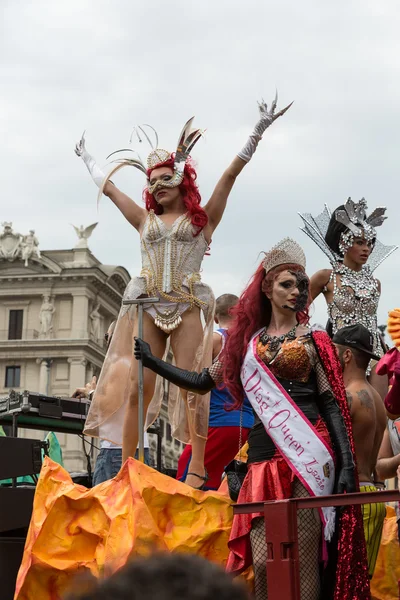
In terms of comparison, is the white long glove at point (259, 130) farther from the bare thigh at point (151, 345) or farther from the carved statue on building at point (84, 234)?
the carved statue on building at point (84, 234)

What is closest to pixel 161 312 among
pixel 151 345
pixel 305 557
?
pixel 151 345

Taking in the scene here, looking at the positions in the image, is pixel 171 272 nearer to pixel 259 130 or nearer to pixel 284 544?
pixel 259 130

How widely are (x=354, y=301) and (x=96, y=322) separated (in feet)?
160

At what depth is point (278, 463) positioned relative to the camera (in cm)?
468

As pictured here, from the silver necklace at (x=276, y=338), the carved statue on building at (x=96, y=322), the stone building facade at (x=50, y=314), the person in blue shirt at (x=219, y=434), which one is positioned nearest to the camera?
the silver necklace at (x=276, y=338)

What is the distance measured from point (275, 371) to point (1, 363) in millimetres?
51936

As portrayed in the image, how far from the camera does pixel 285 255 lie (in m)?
5.12

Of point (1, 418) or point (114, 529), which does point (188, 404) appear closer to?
point (114, 529)

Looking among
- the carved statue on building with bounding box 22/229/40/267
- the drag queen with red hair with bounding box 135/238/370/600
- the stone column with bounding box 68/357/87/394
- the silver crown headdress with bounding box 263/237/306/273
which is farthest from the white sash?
the carved statue on building with bounding box 22/229/40/267

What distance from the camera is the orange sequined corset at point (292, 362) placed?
15.5 ft

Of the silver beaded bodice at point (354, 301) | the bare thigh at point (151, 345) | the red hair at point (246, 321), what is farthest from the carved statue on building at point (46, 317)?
the red hair at point (246, 321)

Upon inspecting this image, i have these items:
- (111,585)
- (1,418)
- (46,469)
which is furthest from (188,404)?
(111,585)

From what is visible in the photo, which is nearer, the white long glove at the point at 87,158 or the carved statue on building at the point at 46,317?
the white long glove at the point at 87,158

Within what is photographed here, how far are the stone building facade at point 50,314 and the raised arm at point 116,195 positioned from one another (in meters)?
46.4
